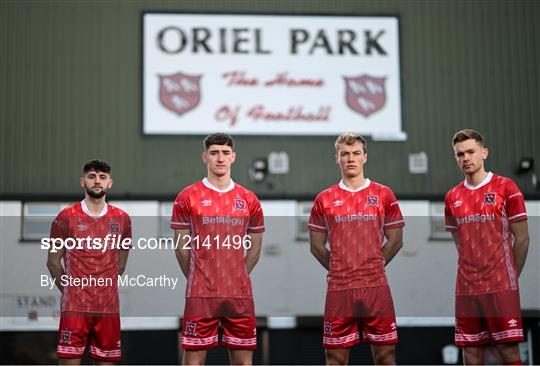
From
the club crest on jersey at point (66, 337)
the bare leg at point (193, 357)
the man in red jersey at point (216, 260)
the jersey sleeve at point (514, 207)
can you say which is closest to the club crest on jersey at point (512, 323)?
the jersey sleeve at point (514, 207)

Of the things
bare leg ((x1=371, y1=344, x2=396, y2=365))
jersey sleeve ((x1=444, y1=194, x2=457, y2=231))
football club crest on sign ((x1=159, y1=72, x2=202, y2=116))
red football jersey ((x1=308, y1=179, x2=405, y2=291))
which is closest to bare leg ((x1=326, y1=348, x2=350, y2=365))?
bare leg ((x1=371, y1=344, x2=396, y2=365))

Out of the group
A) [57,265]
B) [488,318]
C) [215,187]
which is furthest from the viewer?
[57,265]

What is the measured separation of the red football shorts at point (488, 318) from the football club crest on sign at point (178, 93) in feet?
37.9

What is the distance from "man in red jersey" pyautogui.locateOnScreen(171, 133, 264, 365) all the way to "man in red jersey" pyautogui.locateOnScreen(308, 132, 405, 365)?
751mm

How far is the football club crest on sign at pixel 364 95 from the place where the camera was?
19391 mm

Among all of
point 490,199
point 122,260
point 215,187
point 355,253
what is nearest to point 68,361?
point 122,260

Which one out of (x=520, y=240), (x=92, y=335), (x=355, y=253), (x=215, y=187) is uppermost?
(x=215, y=187)

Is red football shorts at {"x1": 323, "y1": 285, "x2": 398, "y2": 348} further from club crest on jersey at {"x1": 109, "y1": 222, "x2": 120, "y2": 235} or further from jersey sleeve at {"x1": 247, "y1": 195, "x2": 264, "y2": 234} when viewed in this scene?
club crest on jersey at {"x1": 109, "y1": 222, "x2": 120, "y2": 235}

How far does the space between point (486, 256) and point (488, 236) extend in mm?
200

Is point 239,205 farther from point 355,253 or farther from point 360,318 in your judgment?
point 360,318

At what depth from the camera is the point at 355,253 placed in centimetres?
849

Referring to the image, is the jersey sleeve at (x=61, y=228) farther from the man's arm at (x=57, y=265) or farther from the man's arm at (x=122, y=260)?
the man's arm at (x=122, y=260)

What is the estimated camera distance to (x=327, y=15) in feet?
64.3

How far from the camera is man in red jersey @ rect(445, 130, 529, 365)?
8445 mm
